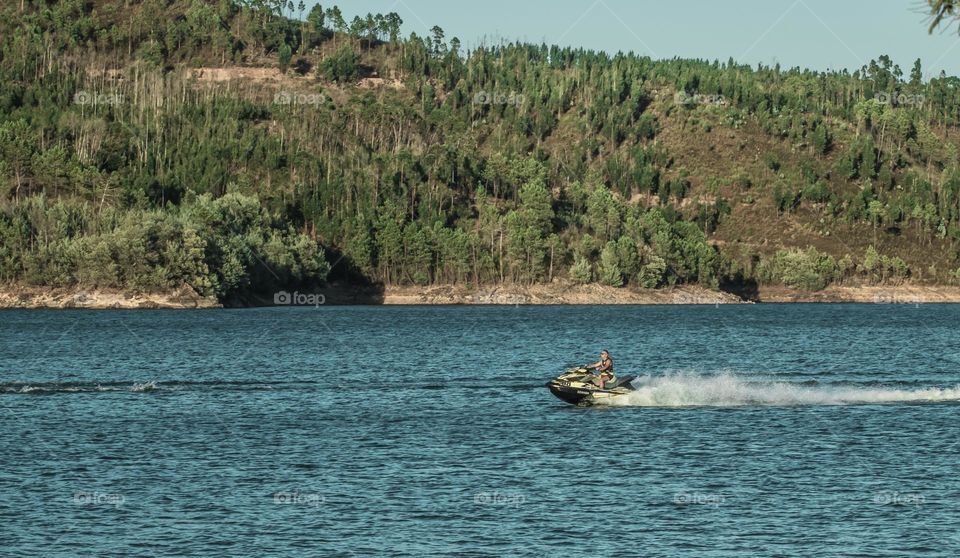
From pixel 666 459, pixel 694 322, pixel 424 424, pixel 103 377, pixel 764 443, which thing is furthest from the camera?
pixel 694 322

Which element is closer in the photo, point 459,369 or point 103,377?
point 103,377

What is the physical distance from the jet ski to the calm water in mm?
978

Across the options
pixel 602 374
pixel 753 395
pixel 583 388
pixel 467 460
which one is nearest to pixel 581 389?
pixel 583 388

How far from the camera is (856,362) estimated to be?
110812 mm

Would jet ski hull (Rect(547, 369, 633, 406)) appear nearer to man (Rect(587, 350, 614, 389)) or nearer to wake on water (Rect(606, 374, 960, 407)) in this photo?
man (Rect(587, 350, 614, 389))

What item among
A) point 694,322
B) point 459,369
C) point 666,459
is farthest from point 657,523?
point 694,322

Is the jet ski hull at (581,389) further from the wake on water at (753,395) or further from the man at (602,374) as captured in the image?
the wake on water at (753,395)

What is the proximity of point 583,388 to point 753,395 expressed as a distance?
11.5 metres

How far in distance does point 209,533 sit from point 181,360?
71.7 metres

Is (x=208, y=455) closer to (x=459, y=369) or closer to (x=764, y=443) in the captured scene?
(x=764, y=443)

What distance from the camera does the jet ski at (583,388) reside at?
71062 millimetres

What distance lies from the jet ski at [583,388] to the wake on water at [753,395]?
2.08ft

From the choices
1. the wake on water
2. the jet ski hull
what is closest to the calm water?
the wake on water

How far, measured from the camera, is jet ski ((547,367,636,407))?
7106 centimetres
